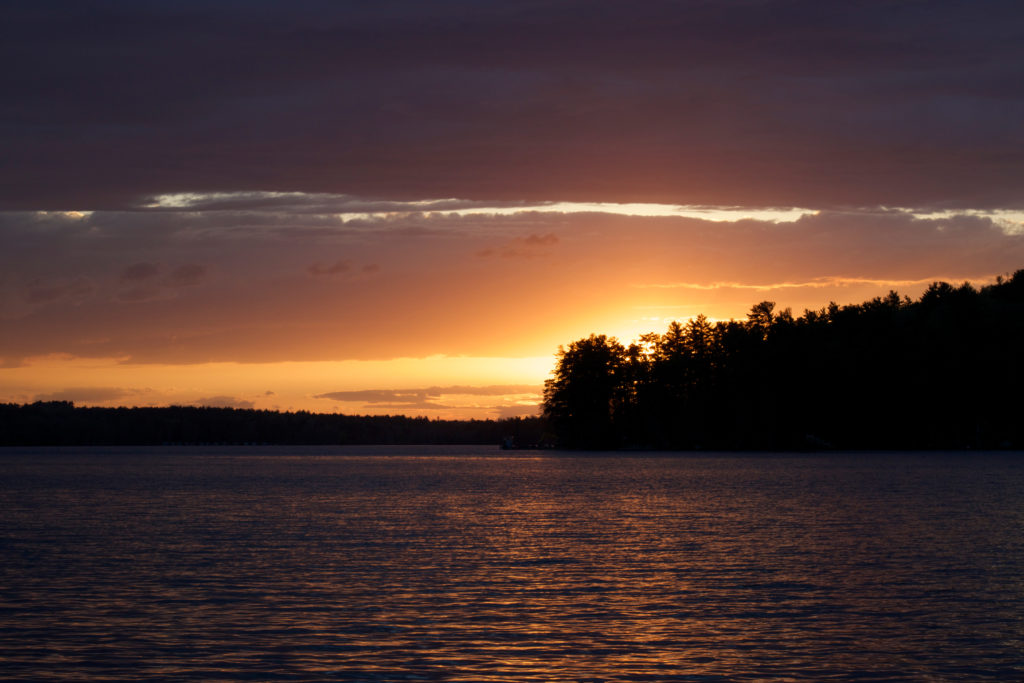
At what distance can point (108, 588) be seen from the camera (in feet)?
124

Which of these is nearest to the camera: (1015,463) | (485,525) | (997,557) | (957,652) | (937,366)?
(957,652)

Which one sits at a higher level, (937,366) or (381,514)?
(937,366)

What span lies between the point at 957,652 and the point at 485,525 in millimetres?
40098

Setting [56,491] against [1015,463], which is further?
[1015,463]

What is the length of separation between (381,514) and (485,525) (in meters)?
11.6

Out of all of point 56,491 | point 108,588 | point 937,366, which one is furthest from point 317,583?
point 937,366

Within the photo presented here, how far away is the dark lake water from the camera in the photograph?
25750 mm

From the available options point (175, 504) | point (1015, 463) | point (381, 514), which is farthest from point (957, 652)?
point (1015, 463)

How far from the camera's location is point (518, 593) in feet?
120

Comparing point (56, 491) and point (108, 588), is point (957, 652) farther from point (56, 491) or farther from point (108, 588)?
point (56, 491)

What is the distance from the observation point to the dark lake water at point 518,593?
2575 cm

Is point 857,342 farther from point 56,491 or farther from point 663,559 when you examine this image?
point 663,559

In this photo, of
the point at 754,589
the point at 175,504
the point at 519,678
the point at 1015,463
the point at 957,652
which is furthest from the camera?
the point at 1015,463

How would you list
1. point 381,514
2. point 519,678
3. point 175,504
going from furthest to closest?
point 175,504 < point 381,514 < point 519,678
